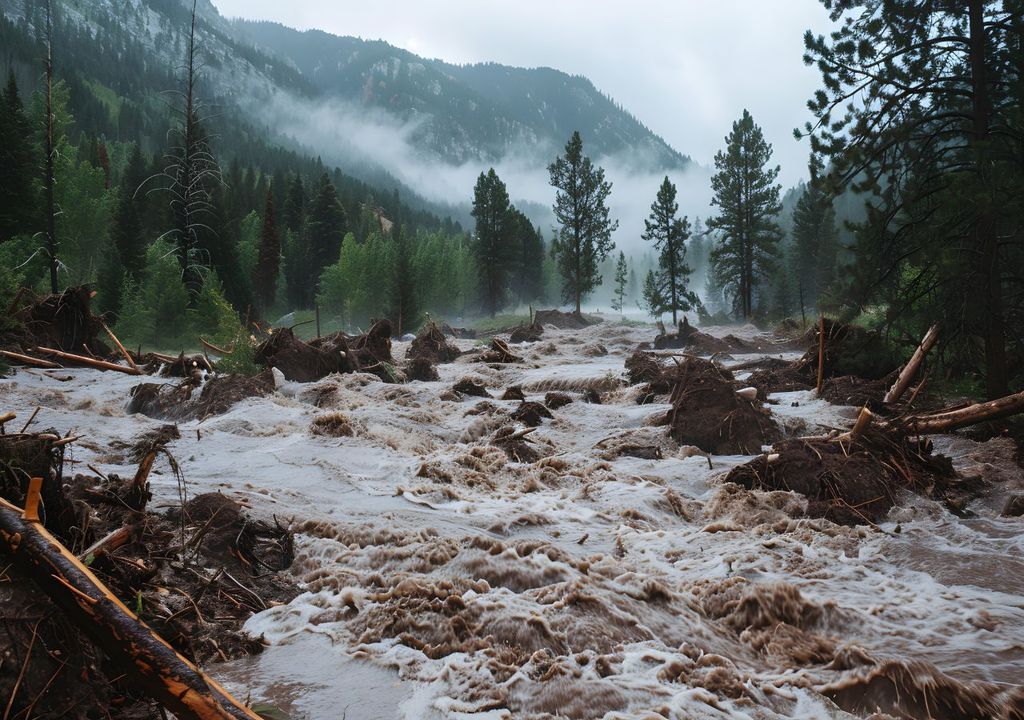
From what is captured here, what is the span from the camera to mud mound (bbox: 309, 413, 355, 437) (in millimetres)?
11070

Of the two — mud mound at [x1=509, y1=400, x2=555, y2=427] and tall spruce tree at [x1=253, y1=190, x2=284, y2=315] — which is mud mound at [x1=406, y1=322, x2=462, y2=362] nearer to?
mud mound at [x1=509, y1=400, x2=555, y2=427]

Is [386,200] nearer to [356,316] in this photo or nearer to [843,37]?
[356,316]

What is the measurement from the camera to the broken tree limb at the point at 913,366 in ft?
33.1

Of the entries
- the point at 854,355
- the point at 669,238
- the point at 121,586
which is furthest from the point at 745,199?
the point at 121,586

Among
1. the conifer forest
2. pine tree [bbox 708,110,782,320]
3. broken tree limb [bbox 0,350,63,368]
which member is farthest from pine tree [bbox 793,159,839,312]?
broken tree limb [bbox 0,350,63,368]

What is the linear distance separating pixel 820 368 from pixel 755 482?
7030 mm

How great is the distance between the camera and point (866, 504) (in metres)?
6.97

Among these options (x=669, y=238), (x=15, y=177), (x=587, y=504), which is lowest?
(x=587, y=504)

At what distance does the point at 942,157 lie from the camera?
992 centimetres

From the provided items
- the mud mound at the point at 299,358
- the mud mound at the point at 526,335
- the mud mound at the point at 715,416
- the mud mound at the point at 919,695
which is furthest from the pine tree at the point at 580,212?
the mud mound at the point at 919,695

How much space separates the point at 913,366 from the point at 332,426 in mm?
10543

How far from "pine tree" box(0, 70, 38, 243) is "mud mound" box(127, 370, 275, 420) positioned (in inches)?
1114

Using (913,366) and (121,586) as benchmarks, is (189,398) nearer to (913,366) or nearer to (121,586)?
(121,586)

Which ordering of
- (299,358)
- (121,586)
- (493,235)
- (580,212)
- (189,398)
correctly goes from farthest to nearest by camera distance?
(493,235) → (580,212) → (299,358) → (189,398) → (121,586)
